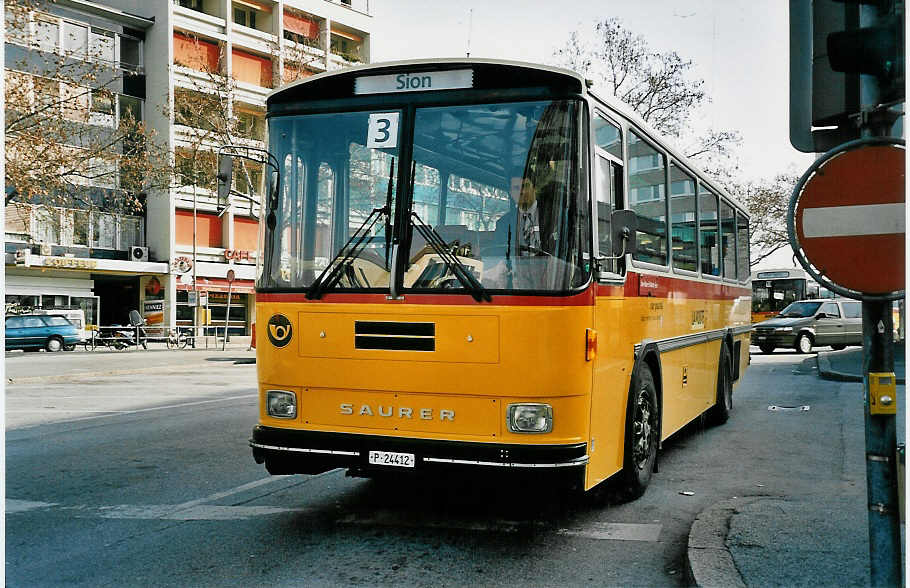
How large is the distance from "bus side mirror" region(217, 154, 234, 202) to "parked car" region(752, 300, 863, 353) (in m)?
26.3

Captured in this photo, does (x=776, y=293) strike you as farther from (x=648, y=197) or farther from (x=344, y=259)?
(x=344, y=259)

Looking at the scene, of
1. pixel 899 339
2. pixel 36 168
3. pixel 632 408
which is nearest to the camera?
pixel 632 408

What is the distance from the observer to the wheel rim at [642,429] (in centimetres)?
704

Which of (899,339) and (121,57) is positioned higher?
(121,57)

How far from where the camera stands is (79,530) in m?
6.11

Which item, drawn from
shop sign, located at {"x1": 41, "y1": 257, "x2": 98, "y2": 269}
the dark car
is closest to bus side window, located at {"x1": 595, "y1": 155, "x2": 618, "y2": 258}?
the dark car

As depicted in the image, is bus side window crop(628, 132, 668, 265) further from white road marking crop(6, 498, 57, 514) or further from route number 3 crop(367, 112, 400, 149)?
white road marking crop(6, 498, 57, 514)

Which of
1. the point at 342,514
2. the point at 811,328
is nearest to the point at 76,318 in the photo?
the point at 811,328

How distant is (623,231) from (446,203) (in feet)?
4.02

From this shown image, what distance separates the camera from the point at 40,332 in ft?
113

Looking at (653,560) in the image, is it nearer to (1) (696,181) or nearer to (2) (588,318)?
(2) (588,318)

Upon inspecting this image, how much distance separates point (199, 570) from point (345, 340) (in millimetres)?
1673

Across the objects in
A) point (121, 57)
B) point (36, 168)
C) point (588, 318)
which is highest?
point (121, 57)

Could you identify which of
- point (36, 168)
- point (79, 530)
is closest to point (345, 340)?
point (79, 530)
